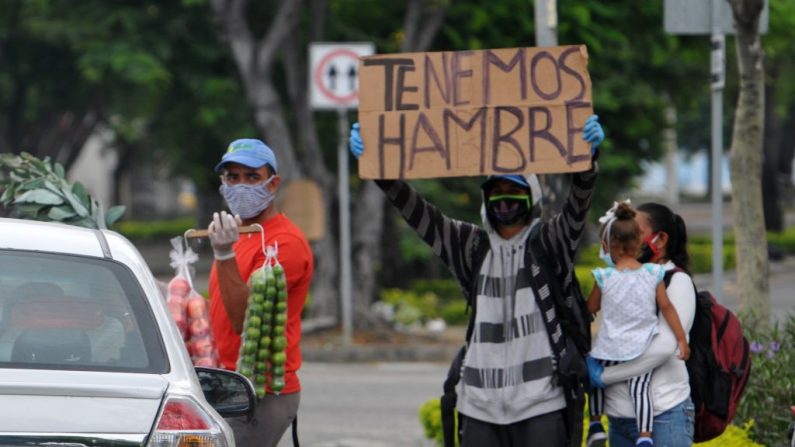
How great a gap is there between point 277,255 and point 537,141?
1.00 metres

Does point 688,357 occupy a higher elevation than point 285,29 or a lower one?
lower

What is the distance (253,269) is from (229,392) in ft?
2.91

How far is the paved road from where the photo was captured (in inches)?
404

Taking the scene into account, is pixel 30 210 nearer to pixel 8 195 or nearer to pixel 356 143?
pixel 8 195

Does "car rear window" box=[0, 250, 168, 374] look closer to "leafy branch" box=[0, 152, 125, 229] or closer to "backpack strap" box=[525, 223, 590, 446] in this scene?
"backpack strap" box=[525, 223, 590, 446]

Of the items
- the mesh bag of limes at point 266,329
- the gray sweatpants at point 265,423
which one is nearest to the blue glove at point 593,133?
the mesh bag of limes at point 266,329

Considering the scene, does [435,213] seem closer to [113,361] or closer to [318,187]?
[113,361]

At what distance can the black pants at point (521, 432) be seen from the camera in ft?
16.5

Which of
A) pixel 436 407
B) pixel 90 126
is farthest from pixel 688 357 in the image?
pixel 90 126

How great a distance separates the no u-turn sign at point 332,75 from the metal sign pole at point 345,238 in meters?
0.18

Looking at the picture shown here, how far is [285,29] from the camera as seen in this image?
1611cm

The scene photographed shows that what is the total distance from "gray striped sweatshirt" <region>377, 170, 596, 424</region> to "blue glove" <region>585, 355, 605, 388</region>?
0.86 feet

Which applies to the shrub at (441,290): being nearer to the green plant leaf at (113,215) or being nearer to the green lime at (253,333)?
the green plant leaf at (113,215)

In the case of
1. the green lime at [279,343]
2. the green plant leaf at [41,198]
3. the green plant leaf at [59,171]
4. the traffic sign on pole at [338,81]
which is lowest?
the green lime at [279,343]
